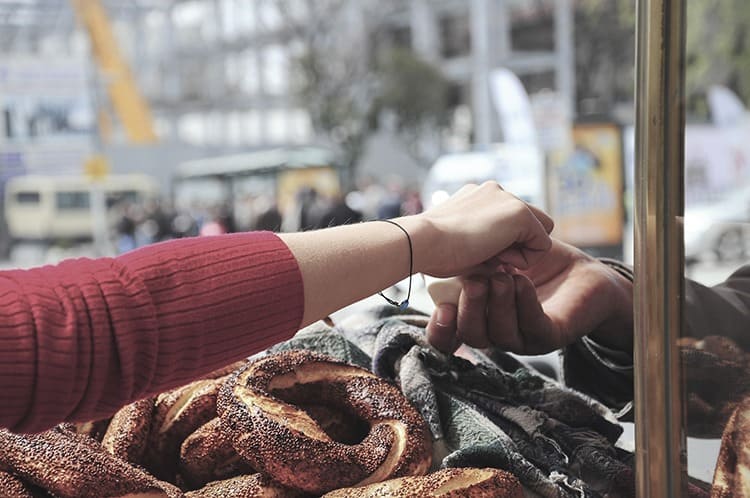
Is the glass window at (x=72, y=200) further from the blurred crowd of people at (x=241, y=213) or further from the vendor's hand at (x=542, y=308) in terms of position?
the vendor's hand at (x=542, y=308)

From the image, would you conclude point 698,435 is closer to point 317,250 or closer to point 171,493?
point 317,250

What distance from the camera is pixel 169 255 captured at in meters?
0.92

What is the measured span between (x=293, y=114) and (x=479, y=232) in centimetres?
3992

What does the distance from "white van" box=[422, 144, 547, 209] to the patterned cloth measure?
Result: 4738 mm

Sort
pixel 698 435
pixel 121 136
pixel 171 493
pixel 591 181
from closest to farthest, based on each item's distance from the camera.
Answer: pixel 698 435 < pixel 171 493 < pixel 591 181 < pixel 121 136

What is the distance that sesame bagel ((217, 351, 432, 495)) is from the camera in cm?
108

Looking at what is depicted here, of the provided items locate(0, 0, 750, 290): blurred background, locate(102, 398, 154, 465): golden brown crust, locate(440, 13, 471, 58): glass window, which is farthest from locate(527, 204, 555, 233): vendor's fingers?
locate(440, 13, 471, 58): glass window

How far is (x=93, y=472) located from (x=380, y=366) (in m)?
0.45

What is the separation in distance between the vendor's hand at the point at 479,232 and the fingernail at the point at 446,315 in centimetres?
12

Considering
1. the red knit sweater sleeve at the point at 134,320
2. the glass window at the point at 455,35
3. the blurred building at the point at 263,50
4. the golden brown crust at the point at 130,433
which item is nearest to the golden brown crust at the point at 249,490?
the golden brown crust at the point at 130,433

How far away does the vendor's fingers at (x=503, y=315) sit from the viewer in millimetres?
1271

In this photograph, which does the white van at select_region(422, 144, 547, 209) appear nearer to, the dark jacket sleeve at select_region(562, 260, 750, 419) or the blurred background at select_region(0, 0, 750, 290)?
the blurred background at select_region(0, 0, 750, 290)

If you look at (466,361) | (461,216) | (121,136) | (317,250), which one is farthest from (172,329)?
(121,136)

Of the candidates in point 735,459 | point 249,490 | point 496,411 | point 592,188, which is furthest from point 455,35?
point 735,459
